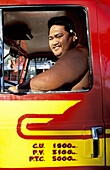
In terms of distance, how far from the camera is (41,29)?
253cm

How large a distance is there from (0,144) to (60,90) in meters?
0.64

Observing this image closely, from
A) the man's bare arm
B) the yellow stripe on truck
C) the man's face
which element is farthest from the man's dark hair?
the yellow stripe on truck

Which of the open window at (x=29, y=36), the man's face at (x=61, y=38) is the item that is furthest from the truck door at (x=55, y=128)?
the man's face at (x=61, y=38)

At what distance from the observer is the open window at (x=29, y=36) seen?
68.8 inches

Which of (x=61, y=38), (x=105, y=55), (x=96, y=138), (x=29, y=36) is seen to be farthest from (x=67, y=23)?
(x=96, y=138)

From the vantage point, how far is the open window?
175 centimetres

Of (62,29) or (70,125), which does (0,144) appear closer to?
(70,125)

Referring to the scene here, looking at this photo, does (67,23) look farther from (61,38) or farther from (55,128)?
(55,128)

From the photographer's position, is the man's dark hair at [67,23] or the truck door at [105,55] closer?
the truck door at [105,55]

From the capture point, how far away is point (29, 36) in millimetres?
2758

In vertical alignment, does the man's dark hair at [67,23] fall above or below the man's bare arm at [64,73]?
above

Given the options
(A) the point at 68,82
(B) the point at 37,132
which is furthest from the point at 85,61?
(B) the point at 37,132

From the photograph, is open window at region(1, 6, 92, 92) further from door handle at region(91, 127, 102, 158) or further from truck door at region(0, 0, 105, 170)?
door handle at region(91, 127, 102, 158)

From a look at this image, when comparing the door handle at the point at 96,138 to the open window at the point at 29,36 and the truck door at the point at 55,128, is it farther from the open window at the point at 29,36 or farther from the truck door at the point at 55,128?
the open window at the point at 29,36
